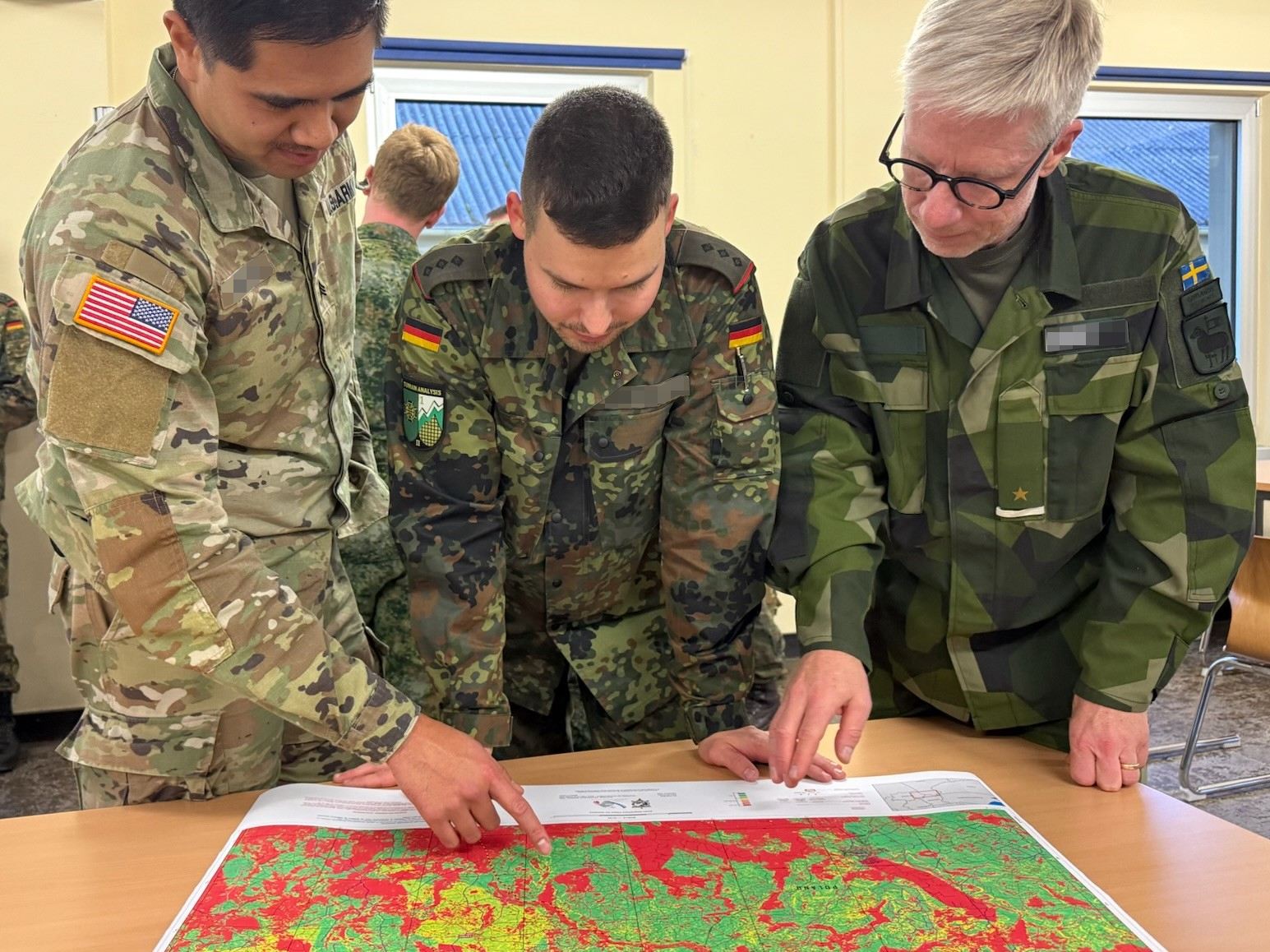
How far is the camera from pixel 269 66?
3.21ft

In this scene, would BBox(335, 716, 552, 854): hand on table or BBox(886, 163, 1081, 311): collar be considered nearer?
BBox(335, 716, 552, 854): hand on table

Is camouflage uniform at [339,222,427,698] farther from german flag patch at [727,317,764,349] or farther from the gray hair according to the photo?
the gray hair

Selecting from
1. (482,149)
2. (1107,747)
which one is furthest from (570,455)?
(482,149)

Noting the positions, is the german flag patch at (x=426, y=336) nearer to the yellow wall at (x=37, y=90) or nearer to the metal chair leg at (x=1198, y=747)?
the yellow wall at (x=37, y=90)

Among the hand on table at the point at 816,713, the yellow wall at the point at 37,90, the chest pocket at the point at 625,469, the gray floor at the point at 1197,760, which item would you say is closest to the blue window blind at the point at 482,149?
the yellow wall at the point at 37,90

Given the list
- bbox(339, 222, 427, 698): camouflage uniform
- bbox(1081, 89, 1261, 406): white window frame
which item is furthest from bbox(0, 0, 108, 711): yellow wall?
bbox(1081, 89, 1261, 406): white window frame

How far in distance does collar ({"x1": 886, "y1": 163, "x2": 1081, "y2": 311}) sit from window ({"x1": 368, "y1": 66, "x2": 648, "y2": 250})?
2931 mm

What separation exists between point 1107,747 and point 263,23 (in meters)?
1.12

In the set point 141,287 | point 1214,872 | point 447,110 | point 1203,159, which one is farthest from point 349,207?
point 1203,159

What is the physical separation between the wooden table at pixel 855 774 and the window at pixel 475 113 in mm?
3157

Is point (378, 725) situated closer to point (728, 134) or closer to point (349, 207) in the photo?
point (349, 207)

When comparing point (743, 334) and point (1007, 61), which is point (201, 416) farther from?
point (1007, 61)

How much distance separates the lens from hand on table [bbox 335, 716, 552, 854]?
3.20ft

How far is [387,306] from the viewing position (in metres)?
2.29
